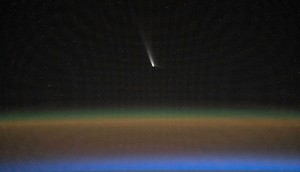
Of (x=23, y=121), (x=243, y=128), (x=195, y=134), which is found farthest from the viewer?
(x=23, y=121)

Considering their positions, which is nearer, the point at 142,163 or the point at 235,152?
the point at 142,163

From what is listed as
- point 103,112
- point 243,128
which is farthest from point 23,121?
point 243,128

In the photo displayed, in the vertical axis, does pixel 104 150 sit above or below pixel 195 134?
below

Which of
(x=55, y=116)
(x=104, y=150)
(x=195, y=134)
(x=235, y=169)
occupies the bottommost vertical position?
(x=235, y=169)

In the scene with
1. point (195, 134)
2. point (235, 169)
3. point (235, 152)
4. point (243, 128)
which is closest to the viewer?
point (235, 169)

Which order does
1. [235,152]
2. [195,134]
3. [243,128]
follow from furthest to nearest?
1. [243,128]
2. [195,134]
3. [235,152]

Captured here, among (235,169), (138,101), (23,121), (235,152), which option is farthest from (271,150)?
(23,121)

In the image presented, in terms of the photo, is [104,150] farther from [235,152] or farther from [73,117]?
[73,117]

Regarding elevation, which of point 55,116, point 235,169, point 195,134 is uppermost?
point 55,116

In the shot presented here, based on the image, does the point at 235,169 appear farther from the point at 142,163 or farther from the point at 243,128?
the point at 243,128
